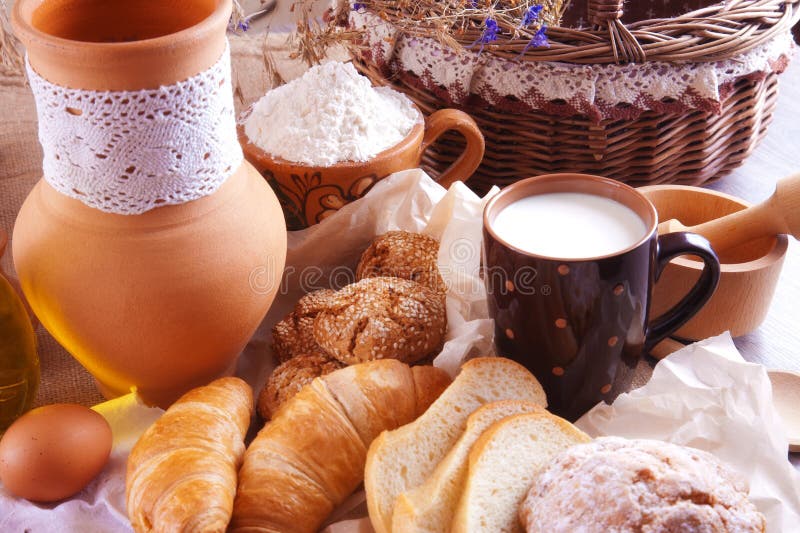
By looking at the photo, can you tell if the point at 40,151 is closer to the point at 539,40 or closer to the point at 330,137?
the point at 330,137

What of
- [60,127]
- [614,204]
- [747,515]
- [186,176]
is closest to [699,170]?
[614,204]

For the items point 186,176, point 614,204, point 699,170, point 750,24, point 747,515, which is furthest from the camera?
point 699,170

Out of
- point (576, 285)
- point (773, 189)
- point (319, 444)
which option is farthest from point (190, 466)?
point (773, 189)

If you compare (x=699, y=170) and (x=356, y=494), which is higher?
(x=699, y=170)

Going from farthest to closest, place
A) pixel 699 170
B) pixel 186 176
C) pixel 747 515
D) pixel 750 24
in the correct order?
pixel 699 170, pixel 750 24, pixel 186 176, pixel 747 515

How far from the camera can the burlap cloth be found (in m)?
1.16

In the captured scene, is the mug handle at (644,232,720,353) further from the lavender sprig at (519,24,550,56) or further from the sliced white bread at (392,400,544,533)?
the lavender sprig at (519,24,550,56)

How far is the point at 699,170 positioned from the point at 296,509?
986 mm

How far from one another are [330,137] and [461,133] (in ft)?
0.85

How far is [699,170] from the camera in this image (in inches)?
58.4

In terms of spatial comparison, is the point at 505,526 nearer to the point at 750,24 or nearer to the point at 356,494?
the point at 356,494

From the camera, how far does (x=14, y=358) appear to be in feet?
3.49

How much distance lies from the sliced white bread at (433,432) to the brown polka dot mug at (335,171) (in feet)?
1.27

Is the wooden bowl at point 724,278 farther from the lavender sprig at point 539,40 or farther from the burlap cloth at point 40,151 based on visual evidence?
the lavender sprig at point 539,40
